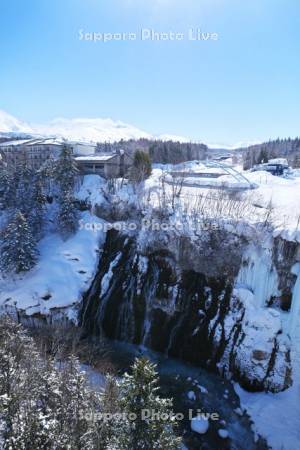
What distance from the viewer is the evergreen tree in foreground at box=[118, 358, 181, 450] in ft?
33.8

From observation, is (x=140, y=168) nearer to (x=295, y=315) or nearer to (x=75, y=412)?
(x=295, y=315)

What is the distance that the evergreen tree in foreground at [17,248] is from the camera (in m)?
25.4

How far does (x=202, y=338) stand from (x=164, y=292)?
14.6 ft

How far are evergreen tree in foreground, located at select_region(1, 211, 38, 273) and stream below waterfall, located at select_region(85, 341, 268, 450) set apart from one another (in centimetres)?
999

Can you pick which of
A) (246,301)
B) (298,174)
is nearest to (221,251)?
(246,301)

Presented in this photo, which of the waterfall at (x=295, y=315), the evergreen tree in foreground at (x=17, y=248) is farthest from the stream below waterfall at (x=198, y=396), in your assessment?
the evergreen tree in foreground at (x=17, y=248)

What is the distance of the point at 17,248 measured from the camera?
83.0 feet

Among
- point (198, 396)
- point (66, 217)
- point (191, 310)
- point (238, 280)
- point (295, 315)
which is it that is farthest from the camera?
point (66, 217)

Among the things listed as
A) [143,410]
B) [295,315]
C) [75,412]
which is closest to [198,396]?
[295,315]

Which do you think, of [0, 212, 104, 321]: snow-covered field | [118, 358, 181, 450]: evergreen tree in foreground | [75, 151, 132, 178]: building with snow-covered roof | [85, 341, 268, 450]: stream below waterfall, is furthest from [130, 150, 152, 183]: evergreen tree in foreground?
[118, 358, 181, 450]: evergreen tree in foreground

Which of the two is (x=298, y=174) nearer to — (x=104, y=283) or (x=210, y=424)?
(x=104, y=283)

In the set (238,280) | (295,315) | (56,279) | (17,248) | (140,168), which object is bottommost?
(56,279)

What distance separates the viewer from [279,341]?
20344 mm

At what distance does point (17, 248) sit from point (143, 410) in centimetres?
1903
